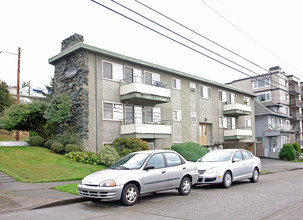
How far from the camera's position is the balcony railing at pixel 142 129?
20.9m

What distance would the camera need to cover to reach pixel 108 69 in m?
21.7

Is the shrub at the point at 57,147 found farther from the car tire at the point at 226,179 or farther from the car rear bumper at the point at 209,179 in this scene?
the car tire at the point at 226,179

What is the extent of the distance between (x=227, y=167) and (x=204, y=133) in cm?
1843

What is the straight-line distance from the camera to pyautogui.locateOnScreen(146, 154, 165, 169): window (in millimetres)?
9766

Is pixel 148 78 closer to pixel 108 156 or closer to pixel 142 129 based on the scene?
pixel 142 129

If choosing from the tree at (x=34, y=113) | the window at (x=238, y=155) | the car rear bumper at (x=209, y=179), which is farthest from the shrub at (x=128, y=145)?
the car rear bumper at (x=209, y=179)

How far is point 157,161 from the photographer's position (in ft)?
32.8

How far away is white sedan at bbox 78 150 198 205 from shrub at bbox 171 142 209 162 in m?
10.1

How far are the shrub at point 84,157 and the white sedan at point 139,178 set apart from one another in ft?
27.9

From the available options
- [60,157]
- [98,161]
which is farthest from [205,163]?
[60,157]

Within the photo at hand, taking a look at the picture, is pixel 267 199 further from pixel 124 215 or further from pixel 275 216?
pixel 124 215

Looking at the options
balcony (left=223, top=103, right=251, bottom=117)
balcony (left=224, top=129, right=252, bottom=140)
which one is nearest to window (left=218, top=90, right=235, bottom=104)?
balcony (left=223, top=103, right=251, bottom=117)

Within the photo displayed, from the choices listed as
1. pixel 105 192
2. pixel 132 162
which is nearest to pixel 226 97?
pixel 132 162

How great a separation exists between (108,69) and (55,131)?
247 inches
